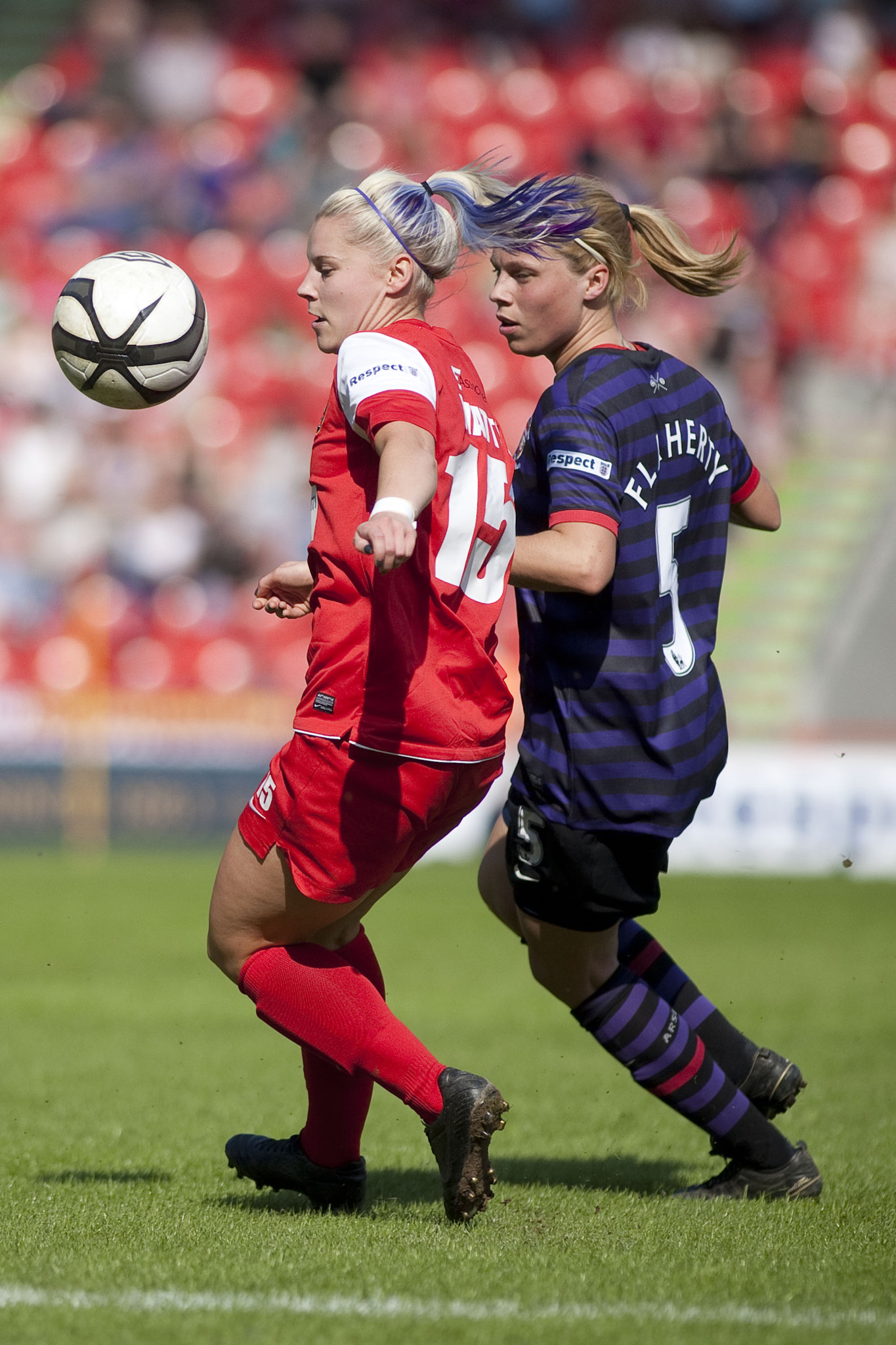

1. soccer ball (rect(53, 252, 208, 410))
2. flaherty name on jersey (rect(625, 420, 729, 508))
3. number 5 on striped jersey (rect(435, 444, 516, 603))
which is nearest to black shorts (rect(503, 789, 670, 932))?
number 5 on striped jersey (rect(435, 444, 516, 603))

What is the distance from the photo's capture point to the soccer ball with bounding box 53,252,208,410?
11.0ft

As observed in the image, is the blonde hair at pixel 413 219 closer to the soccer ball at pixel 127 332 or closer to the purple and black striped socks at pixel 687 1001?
the soccer ball at pixel 127 332

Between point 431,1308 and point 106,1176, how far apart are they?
1.38 meters

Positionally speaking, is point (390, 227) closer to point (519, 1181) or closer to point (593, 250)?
point (593, 250)

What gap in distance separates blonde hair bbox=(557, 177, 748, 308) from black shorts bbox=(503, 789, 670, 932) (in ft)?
3.71

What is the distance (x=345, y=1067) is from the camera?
9.91ft

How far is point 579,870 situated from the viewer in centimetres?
315

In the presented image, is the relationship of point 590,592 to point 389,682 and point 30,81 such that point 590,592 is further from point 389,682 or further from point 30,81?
point 30,81

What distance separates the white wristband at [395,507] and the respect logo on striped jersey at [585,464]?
1.99 ft

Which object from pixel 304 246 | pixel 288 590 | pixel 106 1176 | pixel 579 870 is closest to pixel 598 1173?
pixel 579 870

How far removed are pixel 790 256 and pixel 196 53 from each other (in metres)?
6.68

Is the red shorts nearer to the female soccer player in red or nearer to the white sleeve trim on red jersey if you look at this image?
the female soccer player in red

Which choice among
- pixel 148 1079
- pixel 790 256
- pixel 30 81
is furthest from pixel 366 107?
pixel 148 1079

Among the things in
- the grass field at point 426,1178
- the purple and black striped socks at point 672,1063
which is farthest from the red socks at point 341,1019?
the purple and black striped socks at point 672,1063
